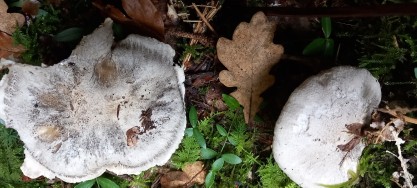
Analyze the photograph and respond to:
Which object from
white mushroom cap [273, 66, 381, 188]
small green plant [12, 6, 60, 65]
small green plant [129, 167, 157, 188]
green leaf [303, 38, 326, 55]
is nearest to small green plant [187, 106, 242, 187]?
small green plant [129, 167, 157, 188]

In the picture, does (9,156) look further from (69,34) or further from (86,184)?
(69,34)

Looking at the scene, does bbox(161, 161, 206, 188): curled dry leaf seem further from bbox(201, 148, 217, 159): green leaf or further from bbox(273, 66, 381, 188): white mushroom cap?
bbox(273, 66, 381, 188): white mushroom cap

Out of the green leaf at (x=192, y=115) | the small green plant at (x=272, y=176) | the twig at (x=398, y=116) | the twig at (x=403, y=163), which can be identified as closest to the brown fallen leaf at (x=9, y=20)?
the green leaf at (x=192, y=115)

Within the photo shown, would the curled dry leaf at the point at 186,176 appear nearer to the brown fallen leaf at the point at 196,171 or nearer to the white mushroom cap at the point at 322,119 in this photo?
the brown fallen leaf at the point at 196,171

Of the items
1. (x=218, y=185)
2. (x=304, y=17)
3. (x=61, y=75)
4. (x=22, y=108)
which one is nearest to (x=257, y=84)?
(x=304, y=17)

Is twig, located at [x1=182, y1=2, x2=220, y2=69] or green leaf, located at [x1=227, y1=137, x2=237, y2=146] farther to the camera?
green leaf, located at [x1=227, y1=137, x2=237, y2=146]

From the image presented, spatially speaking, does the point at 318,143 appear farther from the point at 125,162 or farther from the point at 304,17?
the point at 125,162
